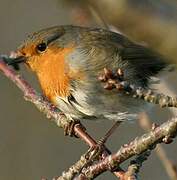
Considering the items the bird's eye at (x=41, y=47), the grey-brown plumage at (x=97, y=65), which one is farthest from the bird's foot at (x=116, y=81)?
the bird's eye at (x=41, y=47)

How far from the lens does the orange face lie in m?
3.14

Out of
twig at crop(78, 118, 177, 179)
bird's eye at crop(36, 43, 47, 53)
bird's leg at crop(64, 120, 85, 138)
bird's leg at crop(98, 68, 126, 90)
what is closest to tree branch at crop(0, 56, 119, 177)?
bird's leg at crop(64, 120, 85, 138)

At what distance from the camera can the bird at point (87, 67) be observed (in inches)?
119

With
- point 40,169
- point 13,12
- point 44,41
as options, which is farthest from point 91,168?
point 13,12

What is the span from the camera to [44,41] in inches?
134

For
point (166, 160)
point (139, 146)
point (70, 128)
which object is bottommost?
point (139, 146)

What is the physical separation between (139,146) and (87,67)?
150cm

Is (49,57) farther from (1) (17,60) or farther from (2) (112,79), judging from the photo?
(2) (112,79)

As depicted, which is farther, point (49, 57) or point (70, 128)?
point (49, 57)

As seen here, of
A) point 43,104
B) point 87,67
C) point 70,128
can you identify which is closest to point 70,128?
point 70,128

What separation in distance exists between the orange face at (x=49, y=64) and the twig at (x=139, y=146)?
119 cm

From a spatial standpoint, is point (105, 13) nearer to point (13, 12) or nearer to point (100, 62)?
point (100, 62)

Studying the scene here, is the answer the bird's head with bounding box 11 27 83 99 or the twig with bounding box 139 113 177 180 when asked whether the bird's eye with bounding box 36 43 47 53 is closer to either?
the bird's head with bounding box 11 27 83 99

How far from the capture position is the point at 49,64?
329cm
